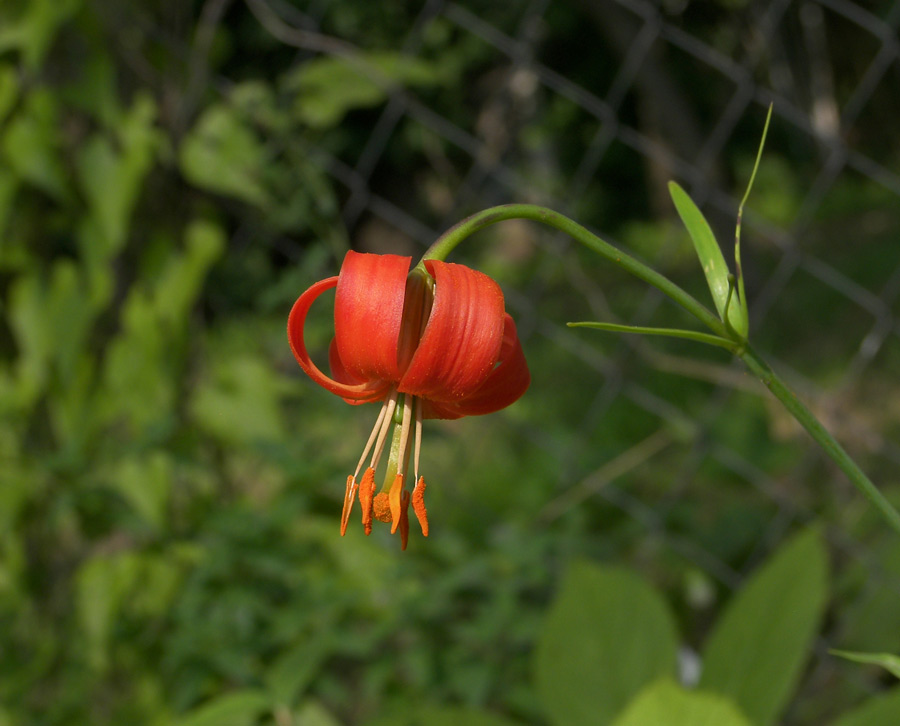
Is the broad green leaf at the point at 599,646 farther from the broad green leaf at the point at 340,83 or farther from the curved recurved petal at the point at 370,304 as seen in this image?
the broad green leaf at the point at 340,83

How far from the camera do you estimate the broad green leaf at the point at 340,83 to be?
137 centimetres

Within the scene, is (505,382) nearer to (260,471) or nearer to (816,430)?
(816,430)

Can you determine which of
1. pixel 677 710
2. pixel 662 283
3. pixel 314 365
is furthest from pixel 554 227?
pixel 677 710

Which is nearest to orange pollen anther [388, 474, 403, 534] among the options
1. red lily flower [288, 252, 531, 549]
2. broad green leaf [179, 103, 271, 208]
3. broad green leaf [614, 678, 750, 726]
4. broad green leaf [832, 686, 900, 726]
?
red lily flower [288, 252, 531, 549]

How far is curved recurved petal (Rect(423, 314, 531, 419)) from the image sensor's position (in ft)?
1.72

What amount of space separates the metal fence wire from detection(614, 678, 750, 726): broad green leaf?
56 centimetres

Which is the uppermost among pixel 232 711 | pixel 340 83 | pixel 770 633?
pixel 340 83

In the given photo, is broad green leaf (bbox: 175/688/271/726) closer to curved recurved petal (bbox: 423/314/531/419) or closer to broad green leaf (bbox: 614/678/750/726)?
broad green leaf (bbox: 614/678/750/726)

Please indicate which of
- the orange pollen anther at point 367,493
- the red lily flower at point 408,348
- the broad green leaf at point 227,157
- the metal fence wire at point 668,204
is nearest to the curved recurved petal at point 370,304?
the red lily flower at point 408,348

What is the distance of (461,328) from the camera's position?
0.45m

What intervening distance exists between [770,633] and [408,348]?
681 millimetres

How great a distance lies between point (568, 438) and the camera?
1.51 metres

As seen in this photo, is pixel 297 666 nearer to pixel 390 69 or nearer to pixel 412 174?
pixel 390 69

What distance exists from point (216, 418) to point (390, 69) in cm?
62
